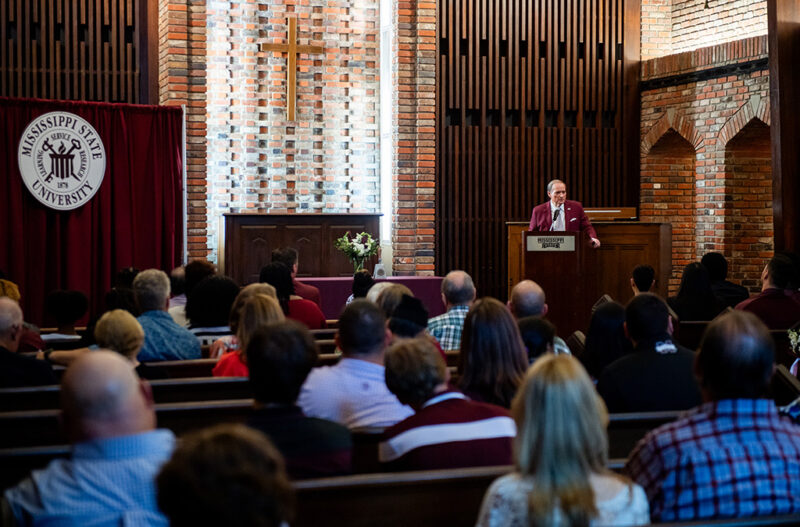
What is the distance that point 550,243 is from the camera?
9.01 m

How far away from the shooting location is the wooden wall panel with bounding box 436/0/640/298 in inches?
453

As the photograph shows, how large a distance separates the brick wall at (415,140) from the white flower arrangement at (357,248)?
79 cm

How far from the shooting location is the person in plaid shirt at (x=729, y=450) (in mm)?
2518

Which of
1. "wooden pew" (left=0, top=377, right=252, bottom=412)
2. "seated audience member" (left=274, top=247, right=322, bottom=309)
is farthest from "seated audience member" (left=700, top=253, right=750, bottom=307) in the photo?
"wooden pew" (left=0, top=377, right=252, bottom=412)

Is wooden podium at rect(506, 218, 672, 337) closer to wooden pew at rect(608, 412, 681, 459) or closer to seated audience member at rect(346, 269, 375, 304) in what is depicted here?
seated audience member at rect(346, 269, 375, 304)

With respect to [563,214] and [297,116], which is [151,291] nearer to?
[563,214]

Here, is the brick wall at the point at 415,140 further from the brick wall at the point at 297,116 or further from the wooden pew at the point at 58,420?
the wooden pew at the point at 58,420

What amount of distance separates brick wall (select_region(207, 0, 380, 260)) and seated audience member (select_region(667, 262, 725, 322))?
5729 millimetres

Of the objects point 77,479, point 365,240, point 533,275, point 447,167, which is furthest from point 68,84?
point 77,479

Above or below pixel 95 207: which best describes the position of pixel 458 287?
below

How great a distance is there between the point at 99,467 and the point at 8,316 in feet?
8.50

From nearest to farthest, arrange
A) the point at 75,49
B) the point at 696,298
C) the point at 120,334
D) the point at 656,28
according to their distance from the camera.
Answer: the point at 120,334 < the point at 696,298 < the point at 75,49 < the point at 656,28

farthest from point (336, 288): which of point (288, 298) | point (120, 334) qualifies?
point (120, 334)

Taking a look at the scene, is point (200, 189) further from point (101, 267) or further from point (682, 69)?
point (682, 69)
